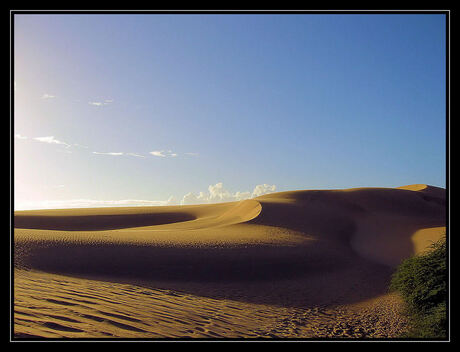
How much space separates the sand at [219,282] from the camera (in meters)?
6.04

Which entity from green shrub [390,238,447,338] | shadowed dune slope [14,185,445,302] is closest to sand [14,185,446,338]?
shadowed dune slope [14,185,445,302]

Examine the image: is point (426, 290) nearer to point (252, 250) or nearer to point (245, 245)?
point (252, 250)

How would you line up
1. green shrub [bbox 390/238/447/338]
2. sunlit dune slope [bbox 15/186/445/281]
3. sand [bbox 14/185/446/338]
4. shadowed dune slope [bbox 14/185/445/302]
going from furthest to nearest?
sunlit dune slope [bbox 15/186/445/281]
shadowed dune slope [bbox 14/185/445/302]
green shrub [bbox 390/238/447/338]
sand [bbox 14/185/446/338]

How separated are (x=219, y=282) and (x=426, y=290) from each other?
614 centimetres

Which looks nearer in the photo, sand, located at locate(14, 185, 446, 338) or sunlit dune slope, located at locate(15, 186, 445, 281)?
sand, located at locate(14, 185, 446, 338)

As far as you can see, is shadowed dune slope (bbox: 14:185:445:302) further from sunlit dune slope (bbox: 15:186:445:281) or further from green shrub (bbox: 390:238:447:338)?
green shrub (bbox: 390:238:447:338)

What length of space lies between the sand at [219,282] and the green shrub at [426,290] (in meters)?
0.48

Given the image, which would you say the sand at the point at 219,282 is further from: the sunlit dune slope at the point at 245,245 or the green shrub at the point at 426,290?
Answer: the green shrub at the point at 426,290

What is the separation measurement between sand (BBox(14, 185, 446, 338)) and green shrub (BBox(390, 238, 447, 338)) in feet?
1.57

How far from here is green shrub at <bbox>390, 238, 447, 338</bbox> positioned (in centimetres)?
724
